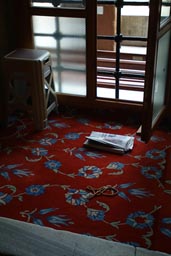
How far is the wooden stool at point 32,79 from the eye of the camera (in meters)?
2.52

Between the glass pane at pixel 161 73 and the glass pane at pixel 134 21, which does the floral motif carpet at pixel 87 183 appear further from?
the glass pane at pixel 134 21

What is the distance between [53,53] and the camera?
2.91 metres

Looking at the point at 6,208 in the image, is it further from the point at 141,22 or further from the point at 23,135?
the point at 141,22

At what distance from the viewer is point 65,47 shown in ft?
9.36

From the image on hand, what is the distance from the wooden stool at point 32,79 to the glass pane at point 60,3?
358mm

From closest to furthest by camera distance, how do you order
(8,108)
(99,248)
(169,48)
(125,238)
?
(99,248), (125,238), (169,48), (8,108)

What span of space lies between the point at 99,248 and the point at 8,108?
169 cm

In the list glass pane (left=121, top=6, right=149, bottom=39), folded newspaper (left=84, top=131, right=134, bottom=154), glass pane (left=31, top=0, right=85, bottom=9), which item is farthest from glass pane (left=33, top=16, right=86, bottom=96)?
folded newspaper (left=84, top=131, right=134, bottom=154)

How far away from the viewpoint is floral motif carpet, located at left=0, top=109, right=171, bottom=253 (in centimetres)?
180

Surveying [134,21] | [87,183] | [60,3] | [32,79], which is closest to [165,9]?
[134,21]

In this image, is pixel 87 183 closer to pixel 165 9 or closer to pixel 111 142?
pixel 111 142

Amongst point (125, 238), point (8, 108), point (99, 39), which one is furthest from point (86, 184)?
point (99, 39)

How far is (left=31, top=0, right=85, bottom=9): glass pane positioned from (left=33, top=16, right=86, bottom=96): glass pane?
95 mm

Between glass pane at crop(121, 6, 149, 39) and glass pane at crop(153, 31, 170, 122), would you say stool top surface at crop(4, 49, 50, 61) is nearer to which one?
glass pane at crop(121, 6, 149, 39)
